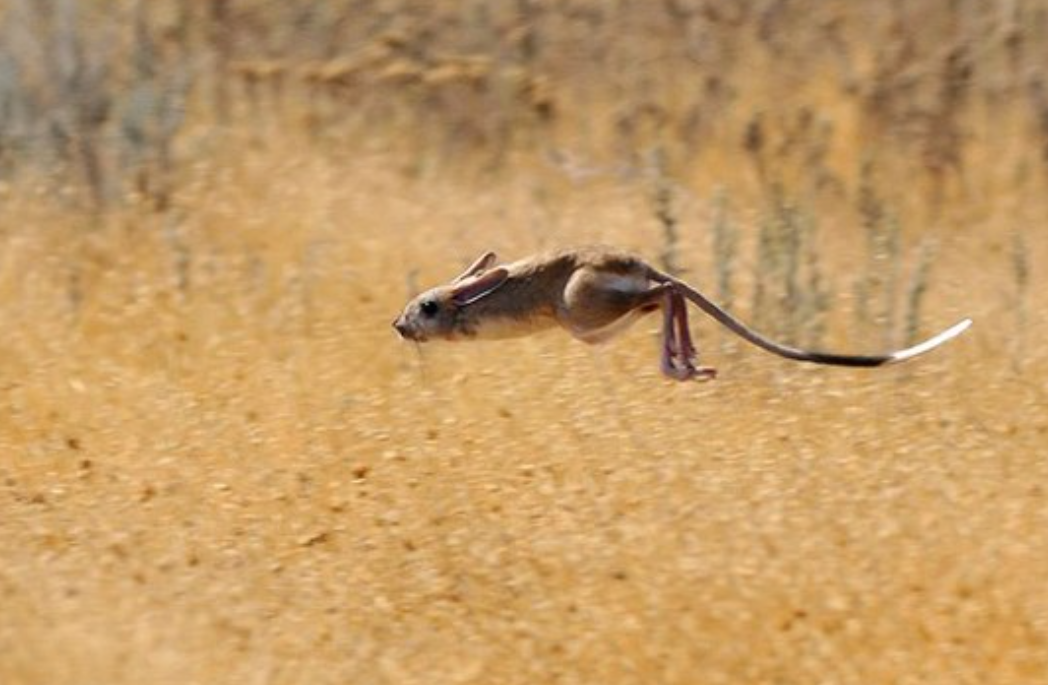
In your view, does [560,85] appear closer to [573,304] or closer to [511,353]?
[511,353]

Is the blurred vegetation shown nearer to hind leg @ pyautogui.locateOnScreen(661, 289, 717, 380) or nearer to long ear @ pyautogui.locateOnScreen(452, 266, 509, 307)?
long ear @ pyautogui.locateOnScreen(452, 266, 509, 307)

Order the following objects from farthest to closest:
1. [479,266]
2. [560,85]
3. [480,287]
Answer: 1. [560,85]
2. [479,266]
3. [480,287]

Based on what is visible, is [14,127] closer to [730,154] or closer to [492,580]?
[730,154]

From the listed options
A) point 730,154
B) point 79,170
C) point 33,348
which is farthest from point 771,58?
point 33,348

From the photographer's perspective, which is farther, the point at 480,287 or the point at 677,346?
the point at 480,287

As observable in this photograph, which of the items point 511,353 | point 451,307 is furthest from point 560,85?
point 451,307

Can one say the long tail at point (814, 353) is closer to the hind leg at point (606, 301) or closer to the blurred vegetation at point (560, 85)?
the hind leg at point (606, 301)
